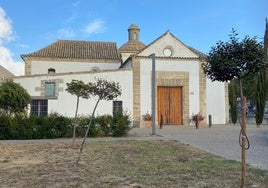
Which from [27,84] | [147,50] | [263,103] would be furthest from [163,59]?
[27,84]

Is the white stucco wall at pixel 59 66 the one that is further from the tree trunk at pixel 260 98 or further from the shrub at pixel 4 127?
the shrub at pixel 4 127

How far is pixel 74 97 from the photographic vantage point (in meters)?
24.9

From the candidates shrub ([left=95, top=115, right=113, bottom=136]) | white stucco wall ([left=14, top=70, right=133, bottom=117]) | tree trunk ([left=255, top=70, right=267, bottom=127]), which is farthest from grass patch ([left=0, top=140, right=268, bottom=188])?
tree trunk ([left=255, top=70, right=267, bottom=127])

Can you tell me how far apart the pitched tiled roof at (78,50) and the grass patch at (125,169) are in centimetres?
2375

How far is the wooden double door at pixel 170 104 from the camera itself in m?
25.8

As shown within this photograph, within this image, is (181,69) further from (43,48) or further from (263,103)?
(43,48)

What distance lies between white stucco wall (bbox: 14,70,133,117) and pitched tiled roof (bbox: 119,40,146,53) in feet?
43.2

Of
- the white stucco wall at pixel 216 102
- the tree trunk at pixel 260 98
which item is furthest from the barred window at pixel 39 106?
the tree trunk at pixel 260 98

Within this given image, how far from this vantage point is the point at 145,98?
83.3ft

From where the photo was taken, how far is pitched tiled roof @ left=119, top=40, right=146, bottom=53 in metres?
38.2

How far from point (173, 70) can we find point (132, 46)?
13808 mm

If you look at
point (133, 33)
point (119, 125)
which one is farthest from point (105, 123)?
point (133, 33)

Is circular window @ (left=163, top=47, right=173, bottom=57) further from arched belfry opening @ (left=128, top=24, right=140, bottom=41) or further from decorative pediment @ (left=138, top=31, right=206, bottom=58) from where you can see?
arched belfry opening @ (left=128, top=24, right=140, bottom=41)

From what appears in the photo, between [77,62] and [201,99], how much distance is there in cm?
1339
